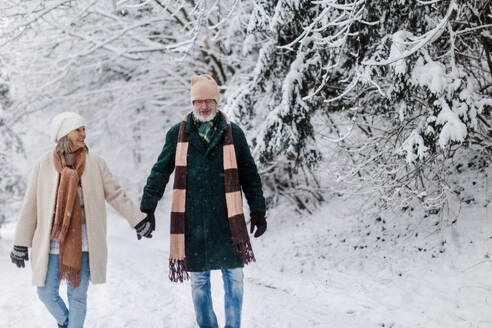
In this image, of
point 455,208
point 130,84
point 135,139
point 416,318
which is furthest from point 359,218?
point 135,139

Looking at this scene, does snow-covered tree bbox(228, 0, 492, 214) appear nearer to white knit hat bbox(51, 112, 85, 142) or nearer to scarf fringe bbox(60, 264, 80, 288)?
white knit hat bbox(51, 112, 85, 142)

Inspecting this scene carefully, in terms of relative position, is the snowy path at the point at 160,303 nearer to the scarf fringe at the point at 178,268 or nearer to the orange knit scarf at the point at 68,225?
the scarf fringe at the point at 178,268

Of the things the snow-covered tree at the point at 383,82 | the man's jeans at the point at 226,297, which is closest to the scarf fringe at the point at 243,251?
the man's jeans at the point at 226,297

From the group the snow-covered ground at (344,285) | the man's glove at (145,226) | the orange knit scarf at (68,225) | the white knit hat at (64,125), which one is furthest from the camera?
the snow-covered ground at (344,285)

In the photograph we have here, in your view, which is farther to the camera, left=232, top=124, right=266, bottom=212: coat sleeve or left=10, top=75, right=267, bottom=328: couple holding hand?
left=232, top=124, right=266, bottom=212: coat sleeve

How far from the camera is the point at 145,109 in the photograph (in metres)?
13.4

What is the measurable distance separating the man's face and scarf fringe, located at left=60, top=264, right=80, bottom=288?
4.98ft

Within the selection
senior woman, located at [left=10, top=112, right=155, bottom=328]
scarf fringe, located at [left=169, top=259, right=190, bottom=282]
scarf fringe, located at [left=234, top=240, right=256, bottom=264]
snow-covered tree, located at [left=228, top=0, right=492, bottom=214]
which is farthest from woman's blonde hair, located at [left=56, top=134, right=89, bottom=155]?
snow-covered tree, located at [left=228, top=0, right=492, bottom=214]

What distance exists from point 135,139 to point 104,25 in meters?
6.03

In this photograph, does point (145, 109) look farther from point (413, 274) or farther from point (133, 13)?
point (413, 274)

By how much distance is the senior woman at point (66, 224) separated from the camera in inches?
129

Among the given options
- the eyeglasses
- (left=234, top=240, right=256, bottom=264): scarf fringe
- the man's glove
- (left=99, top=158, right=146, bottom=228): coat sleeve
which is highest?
the eyeglasses

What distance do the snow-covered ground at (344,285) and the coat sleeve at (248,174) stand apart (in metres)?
1.44

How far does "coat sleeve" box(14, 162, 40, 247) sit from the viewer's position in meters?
3.34
